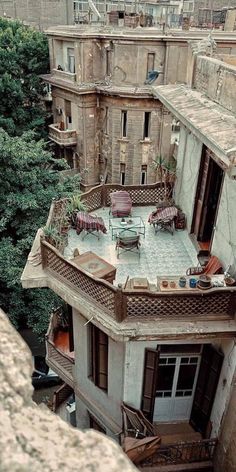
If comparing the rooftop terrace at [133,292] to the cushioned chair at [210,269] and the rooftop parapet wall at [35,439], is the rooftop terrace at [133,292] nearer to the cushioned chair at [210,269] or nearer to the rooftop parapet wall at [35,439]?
the cushioned chair at [210,269]

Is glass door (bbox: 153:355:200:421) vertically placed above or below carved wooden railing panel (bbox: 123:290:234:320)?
below

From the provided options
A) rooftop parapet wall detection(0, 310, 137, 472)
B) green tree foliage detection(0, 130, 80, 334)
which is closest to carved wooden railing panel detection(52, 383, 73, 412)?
green tree foliage detection(0, 130, 80, 334)

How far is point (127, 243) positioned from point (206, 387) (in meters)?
4.15

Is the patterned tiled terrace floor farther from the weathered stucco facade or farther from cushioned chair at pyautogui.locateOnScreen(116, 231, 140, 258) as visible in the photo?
the weathered stucco facade

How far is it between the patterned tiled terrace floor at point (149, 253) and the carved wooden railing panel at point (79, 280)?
1.33 meters

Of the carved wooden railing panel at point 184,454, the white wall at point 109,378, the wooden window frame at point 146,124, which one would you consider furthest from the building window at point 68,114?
the carved wooden railing panel at point 184,454

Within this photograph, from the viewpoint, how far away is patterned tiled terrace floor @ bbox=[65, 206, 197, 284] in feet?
34.9

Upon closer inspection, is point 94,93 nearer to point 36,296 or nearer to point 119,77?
point 119,77

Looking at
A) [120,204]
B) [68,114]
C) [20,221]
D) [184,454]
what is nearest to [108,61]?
[68,114]

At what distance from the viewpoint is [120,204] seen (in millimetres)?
12906

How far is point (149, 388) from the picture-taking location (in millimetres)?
9922

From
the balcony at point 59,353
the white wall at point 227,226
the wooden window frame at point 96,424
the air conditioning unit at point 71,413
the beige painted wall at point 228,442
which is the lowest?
the air conditioning unit at point 71,413

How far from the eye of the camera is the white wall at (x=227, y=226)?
348 inches

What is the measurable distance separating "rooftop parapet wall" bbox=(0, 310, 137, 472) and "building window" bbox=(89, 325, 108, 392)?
7.64 meters
